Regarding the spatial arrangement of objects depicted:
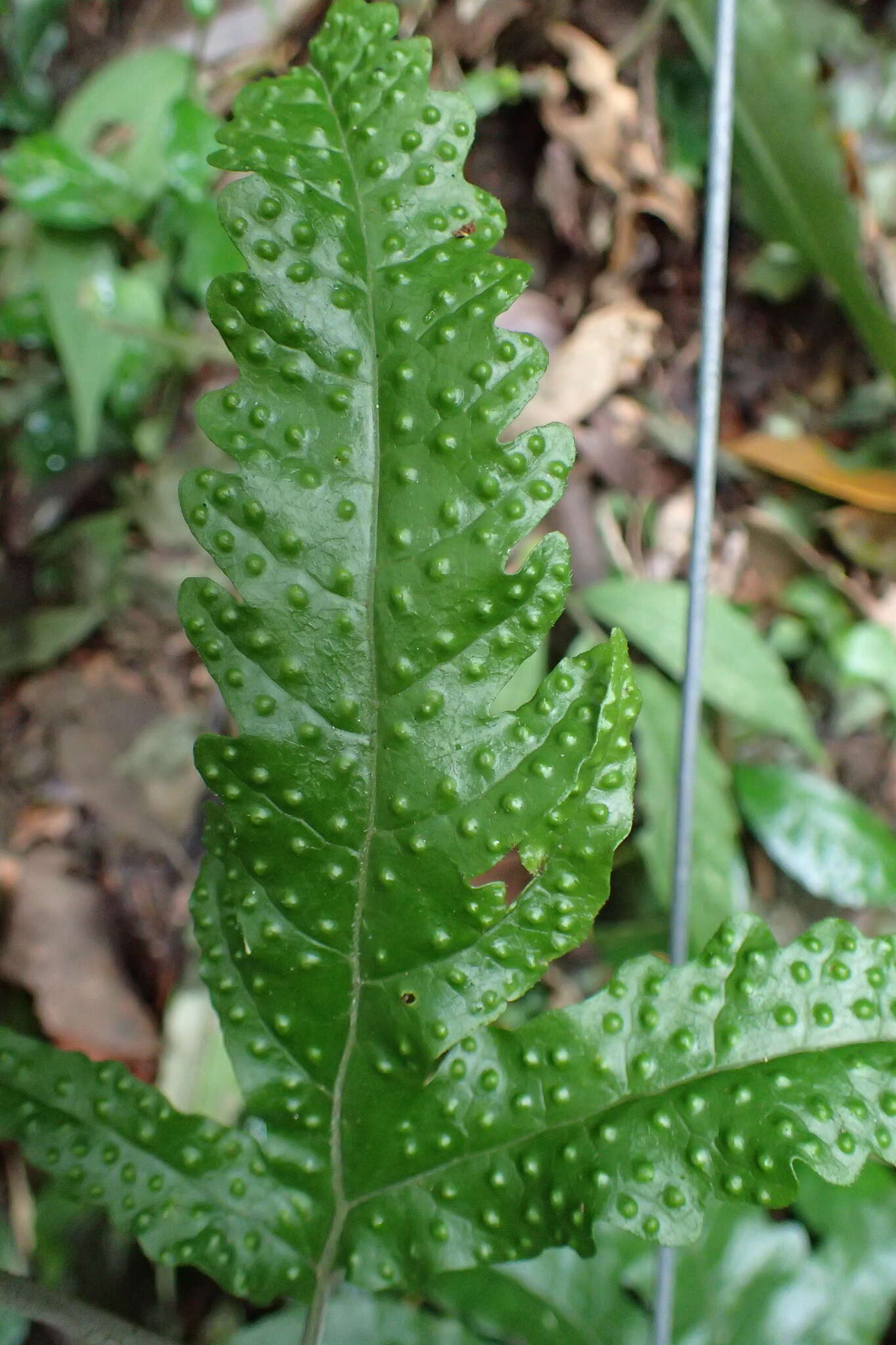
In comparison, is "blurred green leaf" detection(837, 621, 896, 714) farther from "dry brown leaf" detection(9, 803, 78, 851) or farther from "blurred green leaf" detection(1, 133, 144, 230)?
"blurred green leaf" detection(1, 133, 144, 230)

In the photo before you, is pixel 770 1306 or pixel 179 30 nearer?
pixel 770 1306

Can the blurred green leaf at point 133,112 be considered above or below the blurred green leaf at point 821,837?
above

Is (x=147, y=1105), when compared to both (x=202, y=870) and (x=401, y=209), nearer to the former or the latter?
(x=202, y=870)

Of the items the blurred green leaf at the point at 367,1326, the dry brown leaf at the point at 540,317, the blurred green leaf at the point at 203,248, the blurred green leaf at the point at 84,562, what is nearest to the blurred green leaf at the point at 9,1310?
the blurred green leaf at the point at 367,1326

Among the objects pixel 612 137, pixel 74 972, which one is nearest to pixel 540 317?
pixel 612 137

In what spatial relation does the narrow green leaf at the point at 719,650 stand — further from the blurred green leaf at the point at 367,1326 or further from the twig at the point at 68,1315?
the twig at the point at 68,1315

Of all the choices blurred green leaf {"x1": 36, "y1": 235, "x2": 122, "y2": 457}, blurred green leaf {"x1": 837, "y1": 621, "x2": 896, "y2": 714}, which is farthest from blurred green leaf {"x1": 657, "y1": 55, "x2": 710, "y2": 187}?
blurred green leaf {"x1": 36, "y1": 235, "x2": 122, "y2": 457}

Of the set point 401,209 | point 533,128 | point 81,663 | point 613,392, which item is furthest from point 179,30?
point 401,209
